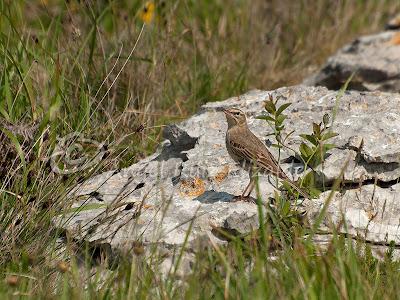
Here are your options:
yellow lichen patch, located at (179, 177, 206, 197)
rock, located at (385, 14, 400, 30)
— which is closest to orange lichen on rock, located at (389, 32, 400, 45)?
rock, located at (385, 14, 400, 30)

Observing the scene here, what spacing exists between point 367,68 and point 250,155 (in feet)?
9.99

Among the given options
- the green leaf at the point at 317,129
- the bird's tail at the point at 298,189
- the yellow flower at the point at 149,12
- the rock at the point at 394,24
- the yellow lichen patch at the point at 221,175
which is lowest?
the bird's tail at the point at 298,189

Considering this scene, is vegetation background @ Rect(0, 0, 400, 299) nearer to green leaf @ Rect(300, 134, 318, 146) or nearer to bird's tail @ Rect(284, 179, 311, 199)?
bird's tail @ Rect(284, 179, 311, 199)

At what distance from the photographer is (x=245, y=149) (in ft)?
16.1

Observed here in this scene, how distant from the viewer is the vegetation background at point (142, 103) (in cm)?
390

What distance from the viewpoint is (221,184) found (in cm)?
516

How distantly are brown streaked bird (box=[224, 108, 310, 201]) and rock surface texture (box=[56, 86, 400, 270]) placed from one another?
151 mm

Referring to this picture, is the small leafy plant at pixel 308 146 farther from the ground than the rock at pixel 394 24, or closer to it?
closer to it

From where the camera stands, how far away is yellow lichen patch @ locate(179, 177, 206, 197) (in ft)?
16.6

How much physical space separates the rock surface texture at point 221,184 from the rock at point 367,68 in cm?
165

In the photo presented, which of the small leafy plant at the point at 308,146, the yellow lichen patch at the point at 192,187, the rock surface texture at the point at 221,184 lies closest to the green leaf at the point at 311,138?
the small leafy plant at the point at 308,146

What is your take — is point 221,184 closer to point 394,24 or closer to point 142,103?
point 142,103

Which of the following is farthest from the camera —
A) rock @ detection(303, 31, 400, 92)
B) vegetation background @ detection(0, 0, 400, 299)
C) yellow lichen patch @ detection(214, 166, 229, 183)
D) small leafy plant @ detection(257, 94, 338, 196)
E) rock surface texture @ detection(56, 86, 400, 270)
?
rock @ detection(303, 31, 400, 92)

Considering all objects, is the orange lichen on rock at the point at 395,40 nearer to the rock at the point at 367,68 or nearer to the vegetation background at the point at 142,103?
the rock at the point at 367,68
